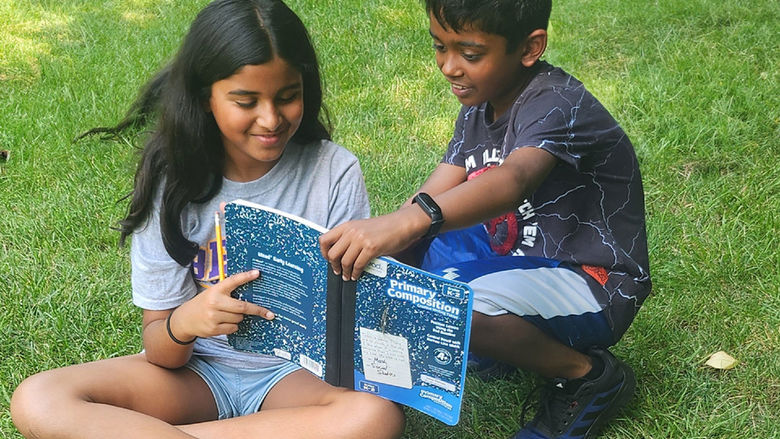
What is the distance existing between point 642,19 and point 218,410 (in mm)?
3198

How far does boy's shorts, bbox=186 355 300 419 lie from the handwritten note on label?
346mm

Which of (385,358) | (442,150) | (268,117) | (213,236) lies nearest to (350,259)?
(385,358)

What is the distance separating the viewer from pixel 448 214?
1714mm

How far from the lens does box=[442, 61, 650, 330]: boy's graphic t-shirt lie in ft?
6.55

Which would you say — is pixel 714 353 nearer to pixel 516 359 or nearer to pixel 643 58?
pixel 516 359

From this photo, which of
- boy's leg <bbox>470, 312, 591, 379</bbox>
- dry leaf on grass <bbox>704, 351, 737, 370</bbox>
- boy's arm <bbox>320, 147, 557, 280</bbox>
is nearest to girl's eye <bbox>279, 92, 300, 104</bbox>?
boy's arm <bbox>320, 147, 557, 280</bbox>

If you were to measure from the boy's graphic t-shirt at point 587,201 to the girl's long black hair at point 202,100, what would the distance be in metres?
0.51

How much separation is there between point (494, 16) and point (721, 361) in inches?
43.5

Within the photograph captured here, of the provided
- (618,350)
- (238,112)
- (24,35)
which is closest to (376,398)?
(238,112)

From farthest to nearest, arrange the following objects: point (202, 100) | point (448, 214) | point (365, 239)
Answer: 1. point (202, 100)
2. point (448, 214)
3. point (365, 239)

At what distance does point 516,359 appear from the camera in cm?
204

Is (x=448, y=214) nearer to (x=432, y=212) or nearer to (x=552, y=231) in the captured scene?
(x=432, y=212)

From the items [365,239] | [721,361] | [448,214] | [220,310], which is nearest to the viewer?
[365,239]

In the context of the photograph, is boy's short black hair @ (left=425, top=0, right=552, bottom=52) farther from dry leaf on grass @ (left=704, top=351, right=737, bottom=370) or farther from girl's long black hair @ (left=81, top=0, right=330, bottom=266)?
dry leaf on grass @ (left=704, top=351, right=737, bottom=370)
